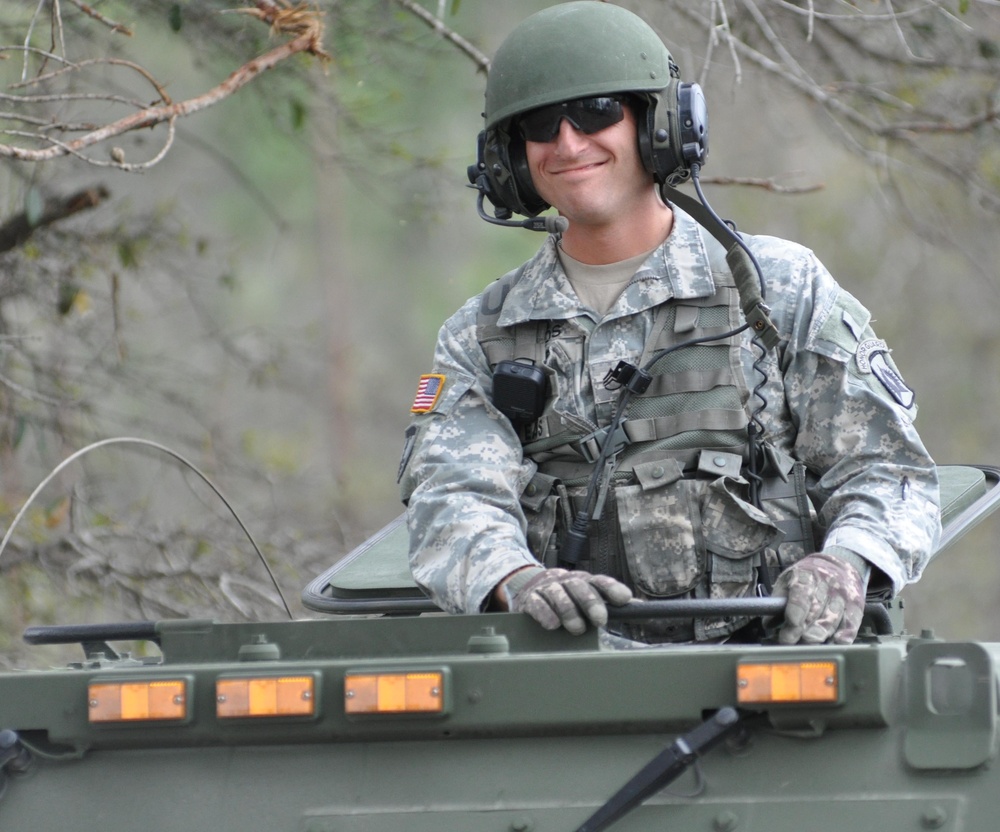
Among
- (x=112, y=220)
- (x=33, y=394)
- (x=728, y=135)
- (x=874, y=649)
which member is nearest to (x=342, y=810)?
(x=874, y=649)

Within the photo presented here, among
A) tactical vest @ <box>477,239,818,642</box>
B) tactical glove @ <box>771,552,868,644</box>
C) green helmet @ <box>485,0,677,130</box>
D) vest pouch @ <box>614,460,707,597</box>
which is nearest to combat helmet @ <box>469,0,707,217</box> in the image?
green helmet @ <box>485,0,677,130</box>

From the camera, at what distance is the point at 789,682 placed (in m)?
2.40

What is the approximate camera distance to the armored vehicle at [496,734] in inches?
94.3

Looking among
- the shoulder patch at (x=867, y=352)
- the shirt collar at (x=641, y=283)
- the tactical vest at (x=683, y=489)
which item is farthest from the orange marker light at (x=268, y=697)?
the shoulder patch at (x=867, y=352)

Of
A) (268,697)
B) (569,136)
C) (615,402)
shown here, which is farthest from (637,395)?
(268,697)

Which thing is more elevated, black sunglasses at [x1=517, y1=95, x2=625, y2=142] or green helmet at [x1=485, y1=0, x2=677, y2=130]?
green helmet at [x1=485, y1=0, x2=677, y2=130]

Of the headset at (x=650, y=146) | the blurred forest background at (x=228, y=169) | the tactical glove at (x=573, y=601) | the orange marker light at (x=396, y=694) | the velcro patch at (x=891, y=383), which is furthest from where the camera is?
the blurred forest background at (x=228, y=169)

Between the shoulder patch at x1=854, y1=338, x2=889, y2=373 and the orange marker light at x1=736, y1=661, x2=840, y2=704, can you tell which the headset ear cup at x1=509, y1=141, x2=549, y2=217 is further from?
the orange marker light at x1=736, y1=661, x2=840, y2=704

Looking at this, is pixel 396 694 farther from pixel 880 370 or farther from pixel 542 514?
pixel 880 370

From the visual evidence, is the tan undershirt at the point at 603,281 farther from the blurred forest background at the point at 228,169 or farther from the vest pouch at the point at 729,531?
the blurred forest background at the point at 228,169

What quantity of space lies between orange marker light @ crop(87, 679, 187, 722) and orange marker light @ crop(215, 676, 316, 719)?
0.07 m

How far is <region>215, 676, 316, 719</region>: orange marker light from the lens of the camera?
8.38ft

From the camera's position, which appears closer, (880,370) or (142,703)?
(142,703)

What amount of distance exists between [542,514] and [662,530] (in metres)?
0.31
